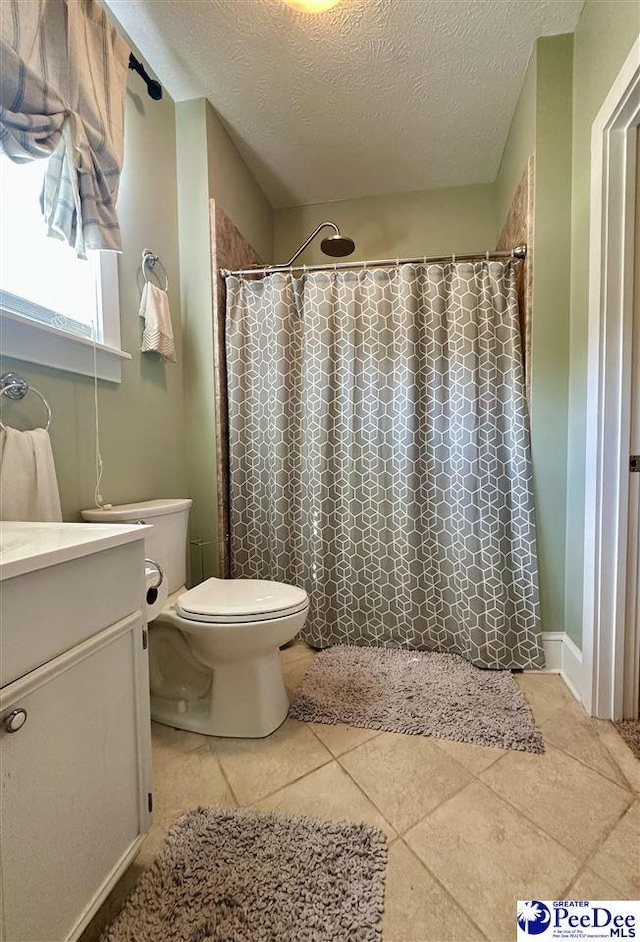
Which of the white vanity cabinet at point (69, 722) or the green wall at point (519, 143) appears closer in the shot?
the white vanity cabinet at point (69, 722)

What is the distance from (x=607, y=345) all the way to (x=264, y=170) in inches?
78.8

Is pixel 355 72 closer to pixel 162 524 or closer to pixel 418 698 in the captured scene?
pixel 162 524

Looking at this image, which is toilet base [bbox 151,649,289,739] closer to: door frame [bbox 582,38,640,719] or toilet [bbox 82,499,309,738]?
toilet [bbox 82,499,309,738]

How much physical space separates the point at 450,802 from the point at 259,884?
500mm

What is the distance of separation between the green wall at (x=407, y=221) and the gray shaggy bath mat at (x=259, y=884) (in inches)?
107

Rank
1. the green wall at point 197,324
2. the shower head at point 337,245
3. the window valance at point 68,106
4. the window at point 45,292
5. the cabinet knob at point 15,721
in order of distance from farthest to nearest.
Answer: the shower head at point 337,245 → the green wall at point 197,324 → the window at point 45,292 → the window valance at point 68,106 → the cabinet knob at point 15,721

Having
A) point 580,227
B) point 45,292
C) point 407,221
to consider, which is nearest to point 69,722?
point 45,292

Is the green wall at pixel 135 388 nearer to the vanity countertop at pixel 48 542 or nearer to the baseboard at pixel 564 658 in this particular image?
the vanity countertop at pixel 48 542

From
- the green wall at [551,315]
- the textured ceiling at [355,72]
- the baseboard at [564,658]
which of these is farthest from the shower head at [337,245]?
the baseboard at [564,658]

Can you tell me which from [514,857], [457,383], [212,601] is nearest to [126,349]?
[212,601]

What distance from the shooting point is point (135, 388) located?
1505 millimetres

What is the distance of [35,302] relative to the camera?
3.65 ft

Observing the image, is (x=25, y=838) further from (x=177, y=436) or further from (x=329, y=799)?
(x=177, y=436)

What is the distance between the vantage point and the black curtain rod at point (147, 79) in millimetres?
1448
